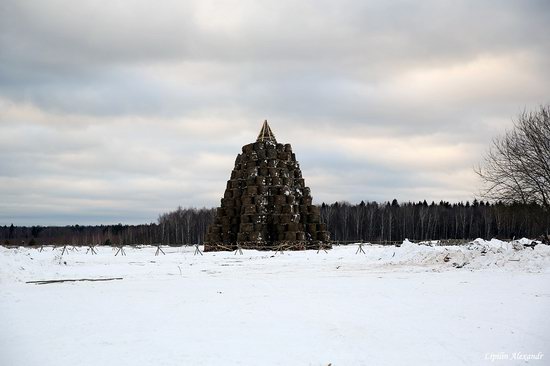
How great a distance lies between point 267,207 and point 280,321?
3354cm

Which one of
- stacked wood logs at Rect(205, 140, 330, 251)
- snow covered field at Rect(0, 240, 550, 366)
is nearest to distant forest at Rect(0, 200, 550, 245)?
stacked wood logs at Rect(205, 140, 330, 251)

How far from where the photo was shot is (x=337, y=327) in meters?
9.62

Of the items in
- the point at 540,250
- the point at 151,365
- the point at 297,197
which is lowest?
the point at 151,365

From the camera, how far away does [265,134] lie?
154ft

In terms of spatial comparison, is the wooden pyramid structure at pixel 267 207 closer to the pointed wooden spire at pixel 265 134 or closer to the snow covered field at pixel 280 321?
the pointed wooden spire at pixel 265 134

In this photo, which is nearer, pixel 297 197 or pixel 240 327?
pixel 240 327

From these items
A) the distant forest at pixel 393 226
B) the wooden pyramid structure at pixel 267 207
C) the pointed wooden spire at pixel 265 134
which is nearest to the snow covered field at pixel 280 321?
the wooden pyramid structure at pixel 267 207

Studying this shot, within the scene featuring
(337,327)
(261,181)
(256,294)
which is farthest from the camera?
(261,181)

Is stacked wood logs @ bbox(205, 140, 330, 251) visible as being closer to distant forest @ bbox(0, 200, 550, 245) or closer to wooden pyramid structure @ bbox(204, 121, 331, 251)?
wooden pyramid structure @ bbox(204, 121, 331, 251)

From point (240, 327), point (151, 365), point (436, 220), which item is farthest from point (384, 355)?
point (436, 220)

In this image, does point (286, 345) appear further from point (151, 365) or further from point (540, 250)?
point (540, 250)

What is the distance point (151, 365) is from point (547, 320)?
7.90 metres

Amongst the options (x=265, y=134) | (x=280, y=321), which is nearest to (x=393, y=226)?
(x=265, y=134)

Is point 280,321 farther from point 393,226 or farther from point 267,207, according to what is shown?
point 393,226
